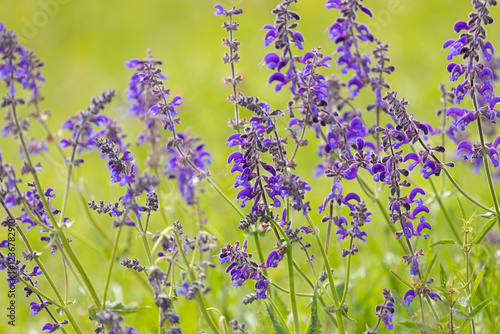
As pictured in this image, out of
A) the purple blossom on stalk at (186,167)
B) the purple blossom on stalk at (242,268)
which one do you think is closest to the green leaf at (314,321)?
the purple blossom on stalk at (242,268)

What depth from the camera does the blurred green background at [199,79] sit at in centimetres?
419

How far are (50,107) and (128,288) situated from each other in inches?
221

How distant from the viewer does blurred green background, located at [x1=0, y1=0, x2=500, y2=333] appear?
419 centimetres

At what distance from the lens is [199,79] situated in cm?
933

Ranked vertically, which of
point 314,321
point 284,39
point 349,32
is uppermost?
A: point 349,32

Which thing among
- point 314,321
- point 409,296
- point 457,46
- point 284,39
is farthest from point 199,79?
point 314,321

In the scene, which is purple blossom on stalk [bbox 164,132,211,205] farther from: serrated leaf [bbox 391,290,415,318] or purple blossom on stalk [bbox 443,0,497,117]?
purple blossom on stalk [bbox 443,0,497,117]

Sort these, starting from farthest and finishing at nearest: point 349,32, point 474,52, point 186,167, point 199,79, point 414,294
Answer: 1. point 199,79
2. point 186,167
3. point 349,32
4. point 414,294
5. point 474,52

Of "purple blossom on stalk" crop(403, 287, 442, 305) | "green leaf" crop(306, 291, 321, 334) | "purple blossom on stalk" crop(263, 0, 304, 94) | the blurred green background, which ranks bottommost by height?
"green leaf" crop(306, 291, 321, 334)

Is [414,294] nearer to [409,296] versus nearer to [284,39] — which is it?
[409,296]

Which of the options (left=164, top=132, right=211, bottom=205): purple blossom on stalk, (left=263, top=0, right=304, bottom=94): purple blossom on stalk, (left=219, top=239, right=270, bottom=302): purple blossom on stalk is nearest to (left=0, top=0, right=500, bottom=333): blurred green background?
(left=164, top=132, right=211, bottom=205): purple blossom on stalk

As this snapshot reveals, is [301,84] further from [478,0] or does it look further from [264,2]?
[264,2]

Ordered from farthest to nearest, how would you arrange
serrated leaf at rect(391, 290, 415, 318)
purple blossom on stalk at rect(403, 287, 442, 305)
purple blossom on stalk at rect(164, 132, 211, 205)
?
purple blossom on stalk at rect(164, 132, 211, 205) → purple blossom on stalk at rect(403, 287, 442, 305) → serrated leaf at rect(391, 290, 415, 318)

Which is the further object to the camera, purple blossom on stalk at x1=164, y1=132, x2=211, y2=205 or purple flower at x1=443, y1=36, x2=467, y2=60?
purple blossom on stalk at x1=164, y1=132, x2=211, y2=205
